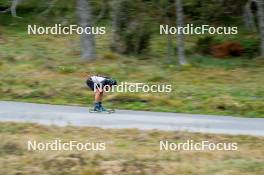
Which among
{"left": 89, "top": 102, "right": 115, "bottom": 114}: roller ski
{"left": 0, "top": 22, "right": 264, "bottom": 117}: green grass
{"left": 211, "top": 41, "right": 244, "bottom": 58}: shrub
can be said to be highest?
{"left": 211, "top": 41, "right": 244, "bottom": 58}: shrub

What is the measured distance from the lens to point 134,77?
23656 millimetres

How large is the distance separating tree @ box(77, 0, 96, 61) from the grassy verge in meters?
12.0

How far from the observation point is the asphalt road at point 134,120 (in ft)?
52.6

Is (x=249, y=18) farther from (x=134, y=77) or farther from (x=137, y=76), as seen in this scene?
(x=134, y=77)

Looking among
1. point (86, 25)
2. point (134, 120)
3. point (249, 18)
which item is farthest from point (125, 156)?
point (249, 18)

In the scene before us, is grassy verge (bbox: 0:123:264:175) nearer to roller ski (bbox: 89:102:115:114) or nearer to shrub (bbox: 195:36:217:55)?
roller ski (bbox: 89:102:115:114)

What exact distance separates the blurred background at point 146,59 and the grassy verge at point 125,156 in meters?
4.15

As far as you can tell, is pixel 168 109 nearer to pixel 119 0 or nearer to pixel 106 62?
pixel 106 62

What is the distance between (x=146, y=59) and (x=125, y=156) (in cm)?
1520

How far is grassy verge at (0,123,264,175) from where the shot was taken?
1269 cm

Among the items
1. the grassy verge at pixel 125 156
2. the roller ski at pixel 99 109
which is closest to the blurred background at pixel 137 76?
the grassy verge at pixel 125 156

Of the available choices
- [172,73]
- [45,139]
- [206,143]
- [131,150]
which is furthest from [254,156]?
[172,73]

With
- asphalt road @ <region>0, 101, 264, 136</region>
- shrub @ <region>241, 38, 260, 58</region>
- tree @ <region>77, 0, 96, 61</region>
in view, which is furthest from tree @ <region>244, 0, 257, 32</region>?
asphalt road @ <region>0, 101, 264, 136</region>

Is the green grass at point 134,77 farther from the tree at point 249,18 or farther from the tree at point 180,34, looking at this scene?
the tree at point 249,18
